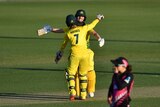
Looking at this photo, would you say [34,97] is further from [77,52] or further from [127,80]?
[127,80]

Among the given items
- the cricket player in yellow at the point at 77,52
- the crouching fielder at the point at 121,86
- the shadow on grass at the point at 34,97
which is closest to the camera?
the crouching fielder at the point at 121,86

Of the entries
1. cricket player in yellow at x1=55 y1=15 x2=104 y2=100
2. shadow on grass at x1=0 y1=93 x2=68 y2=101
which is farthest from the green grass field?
cricket player in yellow at x1=55 y1=15 x2=104 y2=100

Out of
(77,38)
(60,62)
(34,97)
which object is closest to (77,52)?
(77,38)

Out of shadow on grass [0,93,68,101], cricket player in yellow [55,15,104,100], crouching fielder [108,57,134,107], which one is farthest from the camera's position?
shadow on grass [0,93,68,101]

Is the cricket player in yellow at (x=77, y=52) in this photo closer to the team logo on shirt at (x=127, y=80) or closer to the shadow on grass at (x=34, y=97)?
the shadow on grass at (x=34, y=97)

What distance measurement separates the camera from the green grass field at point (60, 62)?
52.9 ft

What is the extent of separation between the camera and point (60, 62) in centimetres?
2417

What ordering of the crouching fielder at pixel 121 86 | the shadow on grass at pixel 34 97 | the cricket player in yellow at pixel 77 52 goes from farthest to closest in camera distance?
the shadow on grass at pixel 34 97, the cricket player in yellow at pixel 77 52, the crouching fielder at pixel 121 86

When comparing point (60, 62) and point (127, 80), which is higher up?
point (127, 80)

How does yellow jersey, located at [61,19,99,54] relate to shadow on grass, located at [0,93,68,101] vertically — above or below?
above

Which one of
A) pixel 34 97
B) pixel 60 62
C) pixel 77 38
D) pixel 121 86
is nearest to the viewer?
pixel 121 86

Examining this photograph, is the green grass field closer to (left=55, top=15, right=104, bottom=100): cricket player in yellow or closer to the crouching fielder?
(left=55, top=15, right=104, bottom=100): cricket player in yellow

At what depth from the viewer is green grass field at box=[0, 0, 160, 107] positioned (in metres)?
16.1

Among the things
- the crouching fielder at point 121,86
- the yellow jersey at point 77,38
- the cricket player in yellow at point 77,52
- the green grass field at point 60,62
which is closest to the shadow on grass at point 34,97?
the green grass field at point 60,62
